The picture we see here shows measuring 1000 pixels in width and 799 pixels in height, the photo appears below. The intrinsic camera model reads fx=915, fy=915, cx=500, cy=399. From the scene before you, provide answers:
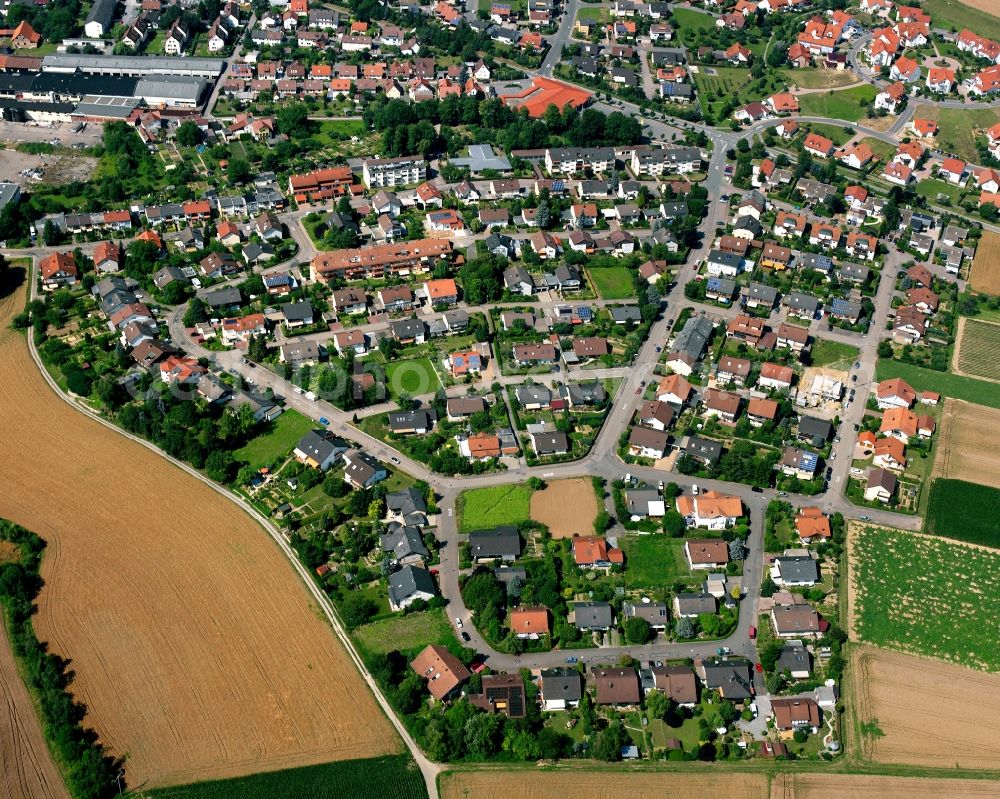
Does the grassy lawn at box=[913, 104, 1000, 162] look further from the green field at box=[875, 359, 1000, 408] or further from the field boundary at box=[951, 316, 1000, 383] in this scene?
the green field at box=[875, 359, 1000, 408]

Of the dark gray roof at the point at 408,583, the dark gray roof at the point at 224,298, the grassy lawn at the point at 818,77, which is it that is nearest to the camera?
the dark gray roof at the point at 408,583

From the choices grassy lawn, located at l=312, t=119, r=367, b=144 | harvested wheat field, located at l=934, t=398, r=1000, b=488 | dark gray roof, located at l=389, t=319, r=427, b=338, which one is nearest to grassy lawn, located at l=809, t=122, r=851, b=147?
harvested wheat field, located at l=934, t=398, r=1000, b=488

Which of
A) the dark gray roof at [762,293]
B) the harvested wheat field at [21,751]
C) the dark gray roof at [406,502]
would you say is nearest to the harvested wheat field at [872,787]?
the dark gray roof at [406,502]

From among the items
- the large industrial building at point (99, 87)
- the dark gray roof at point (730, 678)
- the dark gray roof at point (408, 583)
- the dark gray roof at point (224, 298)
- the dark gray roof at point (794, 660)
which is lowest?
the dark gray roof at point (730, 678)

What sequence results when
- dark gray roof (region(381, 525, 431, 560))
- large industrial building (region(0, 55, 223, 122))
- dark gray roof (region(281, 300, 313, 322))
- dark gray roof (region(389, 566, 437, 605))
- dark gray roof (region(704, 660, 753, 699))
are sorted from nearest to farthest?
1. dark gray roof (region(704, 660, 753, 699))
2. dark gray roof (region(389, 566, 437, 605))
3. dark gray roof (region(381, 525, 431, 560))
4. dark gray roof (region(281, 300, 313, 322))
5. large industrial building (region(0, 55, 223, 122))

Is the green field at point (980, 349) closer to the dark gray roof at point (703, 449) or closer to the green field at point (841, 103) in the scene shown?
the dark gray roof at point (703, 449)

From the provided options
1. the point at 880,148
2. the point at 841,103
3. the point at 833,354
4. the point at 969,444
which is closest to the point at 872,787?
the point at 969,444
